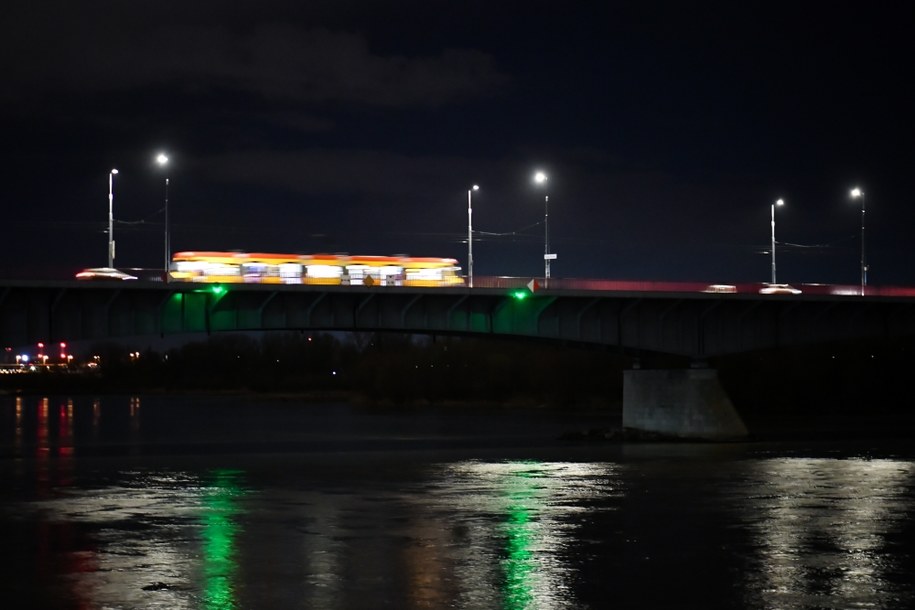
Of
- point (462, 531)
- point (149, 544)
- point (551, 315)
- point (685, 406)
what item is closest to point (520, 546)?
point (462, 531)

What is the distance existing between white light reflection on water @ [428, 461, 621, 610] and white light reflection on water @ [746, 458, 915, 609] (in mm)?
4051

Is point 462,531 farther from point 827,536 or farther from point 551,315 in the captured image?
point 551,315

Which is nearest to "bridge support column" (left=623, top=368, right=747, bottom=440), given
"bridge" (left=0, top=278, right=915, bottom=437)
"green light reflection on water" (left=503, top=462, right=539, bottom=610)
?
"bridge" (left=0, top=278, right=915, bottom=437)

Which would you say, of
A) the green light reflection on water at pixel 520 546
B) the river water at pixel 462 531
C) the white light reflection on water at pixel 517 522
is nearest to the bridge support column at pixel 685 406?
the river water at pixel 462 531

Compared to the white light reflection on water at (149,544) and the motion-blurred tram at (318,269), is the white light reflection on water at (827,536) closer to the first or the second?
the white light reflection on water at (149,544)

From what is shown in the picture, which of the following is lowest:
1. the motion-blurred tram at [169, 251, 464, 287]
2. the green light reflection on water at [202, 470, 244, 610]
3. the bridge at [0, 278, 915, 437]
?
the green light reflection on water at [202, 470, 244, 610]

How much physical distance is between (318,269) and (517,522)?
44935 millimetres

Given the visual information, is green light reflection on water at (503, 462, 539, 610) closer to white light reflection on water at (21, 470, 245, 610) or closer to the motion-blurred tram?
white light reflection on water at (21, 470, 245, 610)

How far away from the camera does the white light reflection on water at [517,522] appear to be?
23297mm

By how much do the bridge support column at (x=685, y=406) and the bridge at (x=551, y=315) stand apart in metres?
0.08

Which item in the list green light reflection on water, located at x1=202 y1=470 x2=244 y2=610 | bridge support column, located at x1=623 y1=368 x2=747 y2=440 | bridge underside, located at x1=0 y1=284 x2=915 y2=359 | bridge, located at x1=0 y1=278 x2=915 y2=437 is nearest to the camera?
green light reflection on water, located at x1=202 y1=470 x2=244 y2=610

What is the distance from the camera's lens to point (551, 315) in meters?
75.5

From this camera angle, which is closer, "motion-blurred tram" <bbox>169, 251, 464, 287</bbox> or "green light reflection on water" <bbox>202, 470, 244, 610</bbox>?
"green light reflection on water" <bbox>202, 470, 244, 610</bbox>

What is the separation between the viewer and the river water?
23.0 meters
